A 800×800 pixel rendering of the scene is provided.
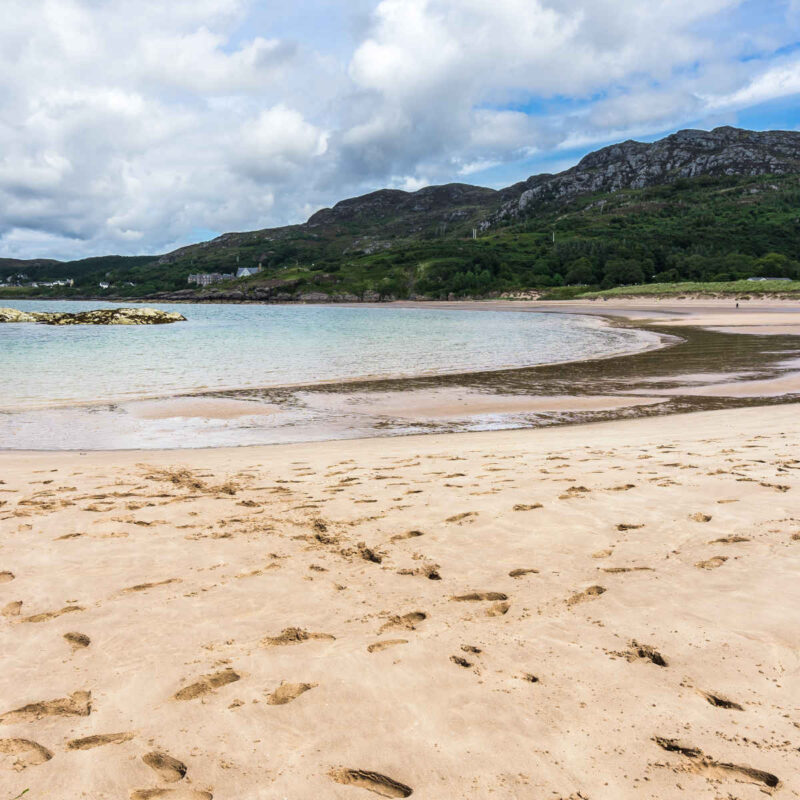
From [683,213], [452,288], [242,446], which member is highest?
[683,213]

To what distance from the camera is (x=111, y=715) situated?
3201 mm

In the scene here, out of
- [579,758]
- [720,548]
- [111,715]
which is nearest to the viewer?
[579,758]

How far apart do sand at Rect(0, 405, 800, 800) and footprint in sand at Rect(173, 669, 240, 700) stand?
16 mm

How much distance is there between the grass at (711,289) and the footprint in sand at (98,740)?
94.1 metres

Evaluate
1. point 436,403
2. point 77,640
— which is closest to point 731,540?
point 77,640

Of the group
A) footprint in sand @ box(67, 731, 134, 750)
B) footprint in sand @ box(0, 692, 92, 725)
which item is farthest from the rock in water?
footprint in sand @ box(67, 731, 134, 750)

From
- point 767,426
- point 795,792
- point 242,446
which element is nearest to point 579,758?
point 795,792

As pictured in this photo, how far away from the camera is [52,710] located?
10.6ft

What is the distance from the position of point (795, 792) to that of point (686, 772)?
44 cm

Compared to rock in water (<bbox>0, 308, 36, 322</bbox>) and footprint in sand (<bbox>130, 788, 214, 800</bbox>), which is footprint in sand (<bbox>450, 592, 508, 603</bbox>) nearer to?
footprint in sand (<bbox>130, 788, 214, 800</bbox>)

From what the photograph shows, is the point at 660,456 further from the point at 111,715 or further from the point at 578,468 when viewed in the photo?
the point at 111,715

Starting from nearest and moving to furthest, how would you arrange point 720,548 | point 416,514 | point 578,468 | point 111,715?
1. point 111,715
2. point 720,548
3. point 416,514
4. point 578,468

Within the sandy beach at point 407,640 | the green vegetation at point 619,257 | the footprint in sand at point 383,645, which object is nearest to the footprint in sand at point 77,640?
the sandy beach at point 407,640

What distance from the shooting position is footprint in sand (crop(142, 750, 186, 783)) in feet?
9.00
